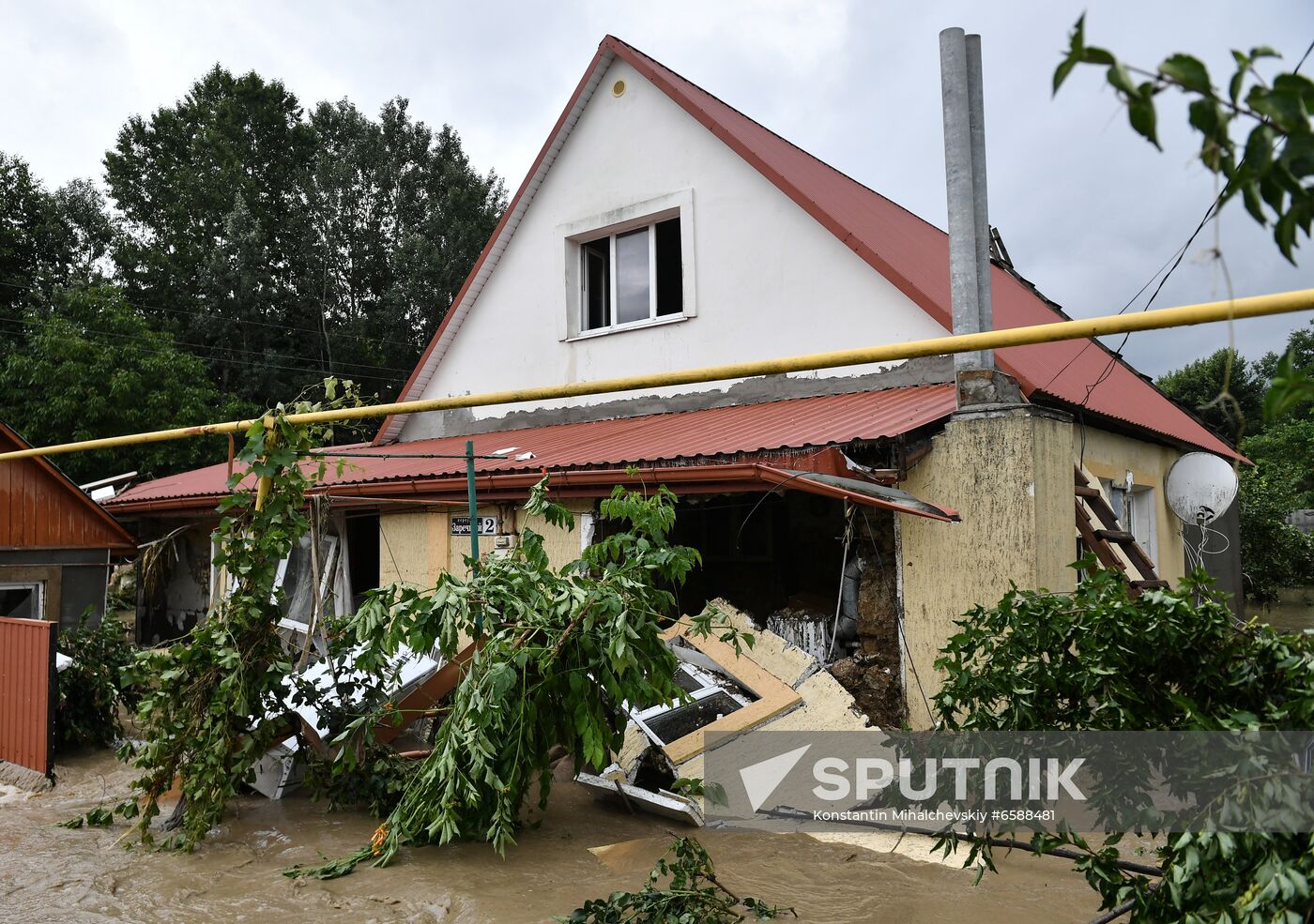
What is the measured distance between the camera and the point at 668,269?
35.7 feet

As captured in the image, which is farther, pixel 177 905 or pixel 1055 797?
pixel 177 905

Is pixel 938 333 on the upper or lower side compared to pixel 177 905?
upper

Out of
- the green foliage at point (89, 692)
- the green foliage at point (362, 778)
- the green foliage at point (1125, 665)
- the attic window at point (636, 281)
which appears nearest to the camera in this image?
the green foliage at point (1125, 665)

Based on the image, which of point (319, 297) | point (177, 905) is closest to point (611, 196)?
point (177, 905)

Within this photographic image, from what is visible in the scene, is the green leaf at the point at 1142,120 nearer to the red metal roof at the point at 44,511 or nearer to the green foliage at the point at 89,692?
the green foliage at the point at 89,692

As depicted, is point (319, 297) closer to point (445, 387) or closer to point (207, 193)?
point (207, 193)

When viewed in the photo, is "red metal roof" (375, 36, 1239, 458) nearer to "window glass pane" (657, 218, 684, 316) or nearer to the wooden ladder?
the wooden ladder

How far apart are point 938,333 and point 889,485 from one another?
6.48ft

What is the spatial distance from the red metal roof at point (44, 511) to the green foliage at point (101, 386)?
10.4m

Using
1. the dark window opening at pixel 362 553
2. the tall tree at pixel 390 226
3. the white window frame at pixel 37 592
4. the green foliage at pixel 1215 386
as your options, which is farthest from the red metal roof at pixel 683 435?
the green foliage at pixel 1215 386

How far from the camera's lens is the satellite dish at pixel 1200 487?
403 inches

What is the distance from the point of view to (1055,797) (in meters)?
3.47

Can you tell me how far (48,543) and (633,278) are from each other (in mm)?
7204

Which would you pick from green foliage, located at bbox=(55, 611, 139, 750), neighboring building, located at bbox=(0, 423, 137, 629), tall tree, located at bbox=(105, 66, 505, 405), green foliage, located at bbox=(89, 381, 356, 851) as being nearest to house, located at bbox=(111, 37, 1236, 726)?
neighboring building, located at bbox=(0, 423, 137, 629)
